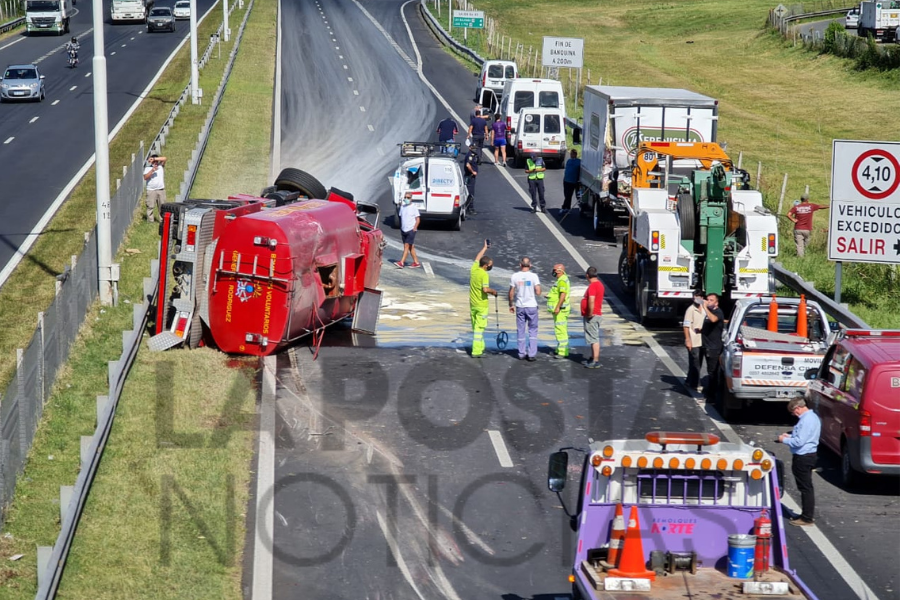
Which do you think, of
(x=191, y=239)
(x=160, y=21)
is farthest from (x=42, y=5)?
(x=191, y=239)

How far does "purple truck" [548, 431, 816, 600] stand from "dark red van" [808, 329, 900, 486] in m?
4.69

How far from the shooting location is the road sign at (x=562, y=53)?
56975 mm

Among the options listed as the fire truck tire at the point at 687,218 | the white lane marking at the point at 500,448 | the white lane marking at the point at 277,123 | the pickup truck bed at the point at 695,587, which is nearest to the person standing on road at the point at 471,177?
the white lane marking at the point at 277,123

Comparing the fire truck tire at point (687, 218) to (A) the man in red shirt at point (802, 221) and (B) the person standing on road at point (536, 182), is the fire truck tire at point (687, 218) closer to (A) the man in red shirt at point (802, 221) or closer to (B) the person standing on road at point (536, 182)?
(A) the man in red shirt at point (802, 221)

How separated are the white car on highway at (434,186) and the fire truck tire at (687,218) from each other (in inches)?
368

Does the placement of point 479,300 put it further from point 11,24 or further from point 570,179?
point 11,24

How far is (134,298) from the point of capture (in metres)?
24.1

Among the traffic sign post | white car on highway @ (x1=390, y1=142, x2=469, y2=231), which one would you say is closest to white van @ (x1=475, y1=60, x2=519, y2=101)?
white car on highway @ (x1=390, y1=142, x2=469, y2=231)

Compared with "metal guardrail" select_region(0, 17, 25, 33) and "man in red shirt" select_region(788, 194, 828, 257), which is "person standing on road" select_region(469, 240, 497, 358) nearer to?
"man in red shirt" select_region(788, 194, 828, 257)

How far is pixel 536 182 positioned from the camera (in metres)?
34.1

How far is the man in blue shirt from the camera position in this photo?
1426 cm

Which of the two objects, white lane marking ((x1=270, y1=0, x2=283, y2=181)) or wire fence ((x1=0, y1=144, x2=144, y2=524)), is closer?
wire fence ((x1=0, y1=144, x2=144, y2=524))

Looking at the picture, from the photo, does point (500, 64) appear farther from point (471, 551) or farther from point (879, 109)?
point (471, 551)

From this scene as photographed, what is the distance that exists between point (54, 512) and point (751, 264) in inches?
525
